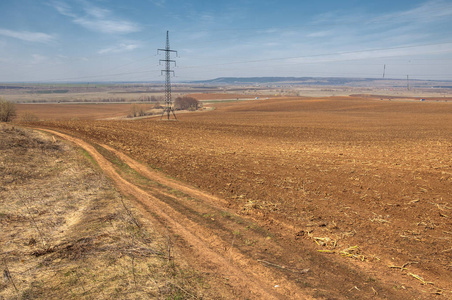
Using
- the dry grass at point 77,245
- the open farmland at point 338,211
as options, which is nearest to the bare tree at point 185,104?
the open farmland at point 338,211

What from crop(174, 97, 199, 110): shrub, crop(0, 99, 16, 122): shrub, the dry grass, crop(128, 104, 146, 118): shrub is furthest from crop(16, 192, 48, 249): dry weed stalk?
crop(174, 97, 199, 110): shrub

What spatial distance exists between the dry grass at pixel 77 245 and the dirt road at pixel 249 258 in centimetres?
55

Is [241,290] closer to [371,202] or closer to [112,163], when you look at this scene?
[371,202]

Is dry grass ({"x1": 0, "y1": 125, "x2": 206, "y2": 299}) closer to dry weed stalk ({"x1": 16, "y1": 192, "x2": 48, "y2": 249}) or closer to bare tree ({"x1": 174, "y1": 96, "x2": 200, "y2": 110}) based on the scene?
dry weed stalk ({"x1": 16, "y1": 192, "x2": 48, "y2": 249})

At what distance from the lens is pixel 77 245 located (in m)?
7.37

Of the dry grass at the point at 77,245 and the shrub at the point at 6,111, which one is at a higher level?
the shrub at the point at 6,111

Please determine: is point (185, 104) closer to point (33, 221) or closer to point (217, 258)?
point (33, 221)

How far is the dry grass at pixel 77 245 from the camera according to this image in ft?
19.1

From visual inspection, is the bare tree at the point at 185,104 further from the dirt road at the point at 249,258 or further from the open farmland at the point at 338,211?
the dirt road at the point at 249,258

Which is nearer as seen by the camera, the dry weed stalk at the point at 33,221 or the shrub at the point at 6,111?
the dry weed stalk at the point at 33,221

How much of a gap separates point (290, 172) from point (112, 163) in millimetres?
10745

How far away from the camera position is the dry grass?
582 centimetres

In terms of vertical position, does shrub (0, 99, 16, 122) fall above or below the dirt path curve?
above

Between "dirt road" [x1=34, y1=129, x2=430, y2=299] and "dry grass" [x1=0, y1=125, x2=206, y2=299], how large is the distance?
550 mm
